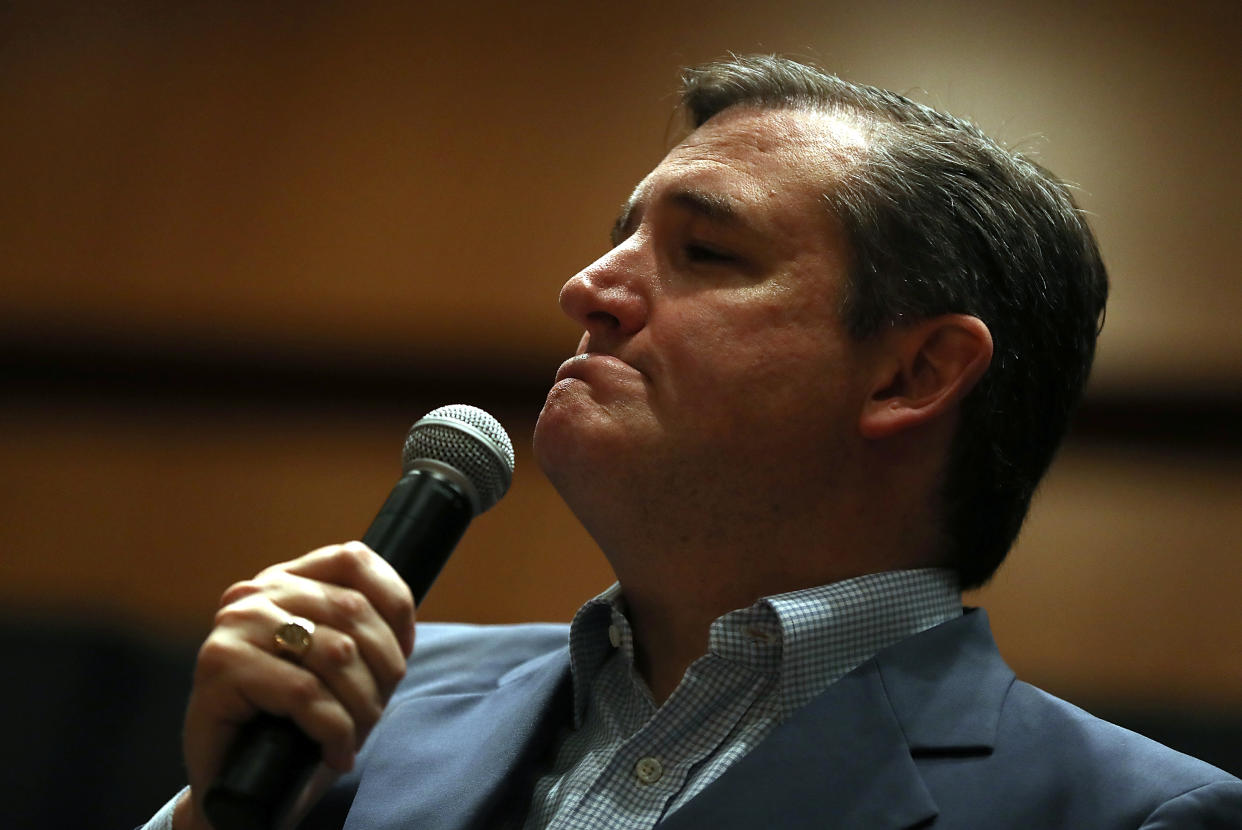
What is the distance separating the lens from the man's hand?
2.51ft

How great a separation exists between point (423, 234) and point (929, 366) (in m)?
1.41

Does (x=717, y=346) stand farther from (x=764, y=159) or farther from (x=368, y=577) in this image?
(x=368, y=577)

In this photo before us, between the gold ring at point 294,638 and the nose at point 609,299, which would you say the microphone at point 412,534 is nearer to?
the gold ring at point 294,638

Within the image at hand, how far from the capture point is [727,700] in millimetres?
1074

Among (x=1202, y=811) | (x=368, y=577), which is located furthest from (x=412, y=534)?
(x=1202, y=811)

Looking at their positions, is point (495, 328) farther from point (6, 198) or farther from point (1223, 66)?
point (1223, 66)

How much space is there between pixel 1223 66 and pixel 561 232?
140cm

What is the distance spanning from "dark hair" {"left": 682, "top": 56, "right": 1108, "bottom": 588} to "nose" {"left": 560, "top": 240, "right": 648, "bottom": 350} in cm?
23

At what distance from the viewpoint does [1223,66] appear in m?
2.21

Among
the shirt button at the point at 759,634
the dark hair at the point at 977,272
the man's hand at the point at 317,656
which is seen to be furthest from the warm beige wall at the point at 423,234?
the man's hand at the point at 317,656

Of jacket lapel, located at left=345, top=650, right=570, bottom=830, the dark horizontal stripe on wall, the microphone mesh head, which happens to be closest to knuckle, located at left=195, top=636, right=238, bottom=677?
the microphone mesh head

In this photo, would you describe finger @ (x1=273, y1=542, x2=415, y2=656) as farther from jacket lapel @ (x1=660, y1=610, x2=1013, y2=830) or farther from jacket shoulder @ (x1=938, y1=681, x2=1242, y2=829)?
jacket shoulder @ (x1=938, y1=681, x2=1242, y2=829)

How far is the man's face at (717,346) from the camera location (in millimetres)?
1109

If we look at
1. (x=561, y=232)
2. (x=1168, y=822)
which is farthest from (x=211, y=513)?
(x=1168, y=822)
